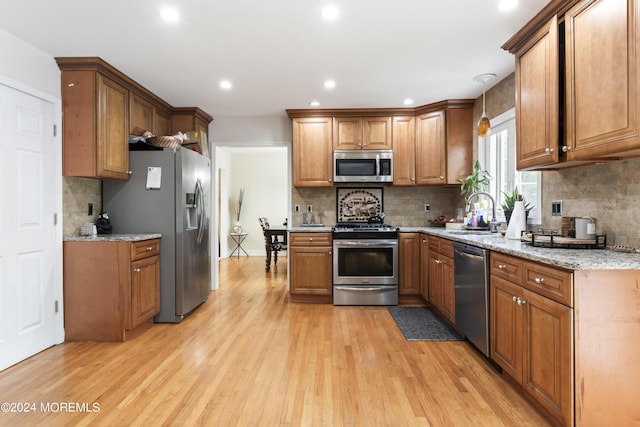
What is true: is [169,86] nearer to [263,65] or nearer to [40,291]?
[263,65]

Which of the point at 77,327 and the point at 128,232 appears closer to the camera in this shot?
the point at 77,327

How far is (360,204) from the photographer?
15.9 feet

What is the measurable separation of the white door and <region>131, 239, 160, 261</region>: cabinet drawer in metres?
0.61

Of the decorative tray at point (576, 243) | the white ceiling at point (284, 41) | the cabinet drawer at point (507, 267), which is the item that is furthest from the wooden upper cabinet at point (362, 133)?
the decorative tray at point (576, 243)

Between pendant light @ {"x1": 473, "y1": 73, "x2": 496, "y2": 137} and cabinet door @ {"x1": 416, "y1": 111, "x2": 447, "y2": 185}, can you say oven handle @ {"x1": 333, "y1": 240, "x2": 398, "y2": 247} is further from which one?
pendant light @ {"x1": 473, "y1": 73, "x2": 496, "y2": 137}

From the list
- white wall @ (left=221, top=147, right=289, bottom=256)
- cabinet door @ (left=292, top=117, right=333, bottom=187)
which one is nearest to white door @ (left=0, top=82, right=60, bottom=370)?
cabinet door @ (left=292, top=117, right=333, bottom=187)

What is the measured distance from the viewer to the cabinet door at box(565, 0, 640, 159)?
64.1 inches

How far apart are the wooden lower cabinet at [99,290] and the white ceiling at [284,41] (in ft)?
5.33

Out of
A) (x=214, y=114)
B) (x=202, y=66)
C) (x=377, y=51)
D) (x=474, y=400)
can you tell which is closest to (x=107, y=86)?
(x=202, y=66)

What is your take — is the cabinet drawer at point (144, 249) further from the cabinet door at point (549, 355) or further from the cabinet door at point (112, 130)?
the cabinet door at point (549, 355)

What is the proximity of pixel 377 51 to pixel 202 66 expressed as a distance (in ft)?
5.10

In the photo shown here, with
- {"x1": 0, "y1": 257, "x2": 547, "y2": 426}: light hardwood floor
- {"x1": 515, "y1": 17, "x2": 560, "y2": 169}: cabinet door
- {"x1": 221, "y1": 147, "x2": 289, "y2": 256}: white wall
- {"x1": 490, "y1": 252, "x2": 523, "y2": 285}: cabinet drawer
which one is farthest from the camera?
{"x1": 221, "y1": 147, "x2": 289, "y2": 256}: white wall

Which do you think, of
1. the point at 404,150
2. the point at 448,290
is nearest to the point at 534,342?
the point at 448,290

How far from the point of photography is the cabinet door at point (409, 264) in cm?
411
